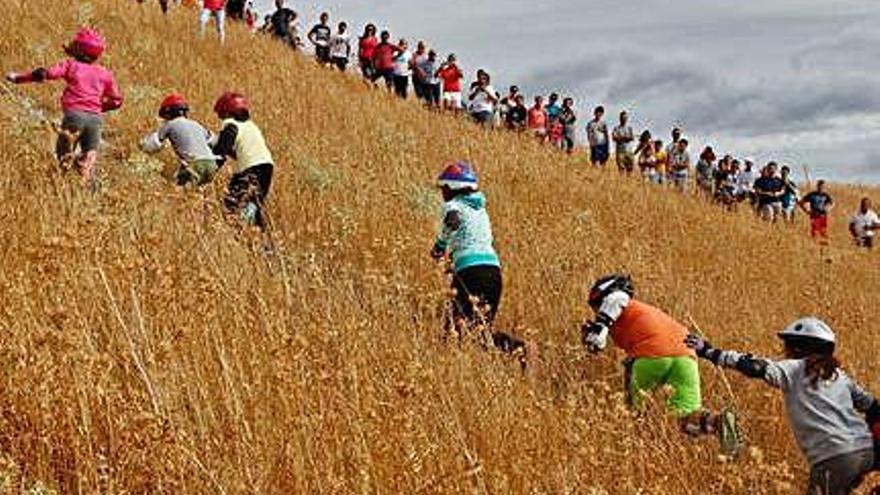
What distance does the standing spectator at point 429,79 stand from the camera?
1930cm

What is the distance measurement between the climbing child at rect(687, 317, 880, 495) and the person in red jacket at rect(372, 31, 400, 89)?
45.6 ft

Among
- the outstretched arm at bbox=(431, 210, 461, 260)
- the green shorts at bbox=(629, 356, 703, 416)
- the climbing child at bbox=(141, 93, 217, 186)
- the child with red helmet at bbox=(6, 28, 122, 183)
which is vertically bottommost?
the green shorts at bbox=(629, 356, 703, 416)

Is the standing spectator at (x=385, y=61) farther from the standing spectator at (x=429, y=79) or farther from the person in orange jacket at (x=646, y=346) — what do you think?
the person in orange jacket at (x=646, y=346)

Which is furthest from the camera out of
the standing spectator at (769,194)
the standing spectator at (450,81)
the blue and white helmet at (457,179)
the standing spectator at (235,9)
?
the standing spectator at (235,9)

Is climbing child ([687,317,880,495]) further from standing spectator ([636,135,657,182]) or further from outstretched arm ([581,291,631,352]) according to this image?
standing spectator ([636,135,657,182])

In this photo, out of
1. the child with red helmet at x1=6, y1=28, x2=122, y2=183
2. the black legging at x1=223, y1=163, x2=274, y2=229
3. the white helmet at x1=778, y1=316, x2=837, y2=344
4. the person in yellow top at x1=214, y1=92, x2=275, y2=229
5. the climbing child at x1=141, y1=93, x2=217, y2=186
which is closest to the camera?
the white helmet at x1=778, y1=316, x2=837, y2=344

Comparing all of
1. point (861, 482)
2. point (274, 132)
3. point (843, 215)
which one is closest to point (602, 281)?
point (861, 482)

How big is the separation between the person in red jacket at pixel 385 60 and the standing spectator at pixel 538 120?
Result: 2656 millimetres

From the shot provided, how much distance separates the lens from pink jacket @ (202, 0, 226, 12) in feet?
57.0

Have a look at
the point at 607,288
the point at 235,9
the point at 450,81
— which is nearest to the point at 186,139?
the point at 607,288

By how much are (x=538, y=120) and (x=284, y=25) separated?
17.5 feet

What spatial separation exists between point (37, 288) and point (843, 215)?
32359 millimetres

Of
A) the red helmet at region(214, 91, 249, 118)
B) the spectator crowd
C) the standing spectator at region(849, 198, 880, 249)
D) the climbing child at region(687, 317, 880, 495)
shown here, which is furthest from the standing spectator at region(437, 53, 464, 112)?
the climbing child at region(687, 317, 880, 495)

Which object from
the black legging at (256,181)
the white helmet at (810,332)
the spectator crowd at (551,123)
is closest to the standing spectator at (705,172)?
the spectator crowd at (551,123)
